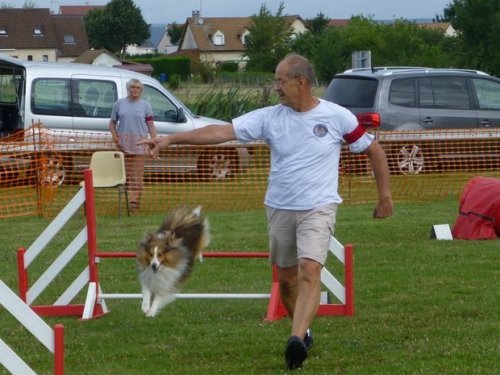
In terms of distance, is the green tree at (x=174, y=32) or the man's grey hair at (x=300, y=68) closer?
the man's grey hair at (x=300, y=68)

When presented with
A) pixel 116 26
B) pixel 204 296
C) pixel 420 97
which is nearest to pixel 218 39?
pixel 116 26

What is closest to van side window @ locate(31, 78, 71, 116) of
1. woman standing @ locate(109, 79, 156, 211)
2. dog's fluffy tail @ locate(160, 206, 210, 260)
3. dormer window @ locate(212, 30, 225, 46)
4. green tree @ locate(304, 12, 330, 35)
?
woman standing @ locate(109, 79, 156, 211)

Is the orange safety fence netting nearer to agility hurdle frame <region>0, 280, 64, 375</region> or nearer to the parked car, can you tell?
the parked car

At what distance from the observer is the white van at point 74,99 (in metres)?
17.4

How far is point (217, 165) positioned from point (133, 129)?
6.16ft

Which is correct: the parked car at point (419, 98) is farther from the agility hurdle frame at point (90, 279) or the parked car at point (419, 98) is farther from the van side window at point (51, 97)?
the agility hurdle frame at point (90, 279)

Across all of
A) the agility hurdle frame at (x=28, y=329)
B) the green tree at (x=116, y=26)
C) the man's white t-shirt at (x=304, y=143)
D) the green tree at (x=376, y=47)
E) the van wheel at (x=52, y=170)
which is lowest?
the green tree at (x=116, y=26)

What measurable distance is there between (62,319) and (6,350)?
9.59 ft

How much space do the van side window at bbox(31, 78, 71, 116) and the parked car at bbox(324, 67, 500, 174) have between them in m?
4.58

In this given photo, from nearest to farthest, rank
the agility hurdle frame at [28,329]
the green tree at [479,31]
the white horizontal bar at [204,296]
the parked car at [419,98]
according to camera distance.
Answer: the agility hurdle frame at [28,329], the white horizontal bar at [204,296], the parked car at [419,98], the green tree at [479,31]

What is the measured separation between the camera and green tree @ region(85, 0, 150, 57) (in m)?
102

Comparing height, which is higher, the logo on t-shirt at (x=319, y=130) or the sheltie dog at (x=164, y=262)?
the logo on t-shirt at (x=319, y=130)

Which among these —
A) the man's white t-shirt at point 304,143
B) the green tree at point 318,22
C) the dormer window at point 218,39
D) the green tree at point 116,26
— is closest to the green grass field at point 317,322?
the man's white t-shirt at point 304,143

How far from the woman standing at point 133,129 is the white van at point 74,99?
5.85 ft
